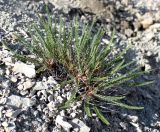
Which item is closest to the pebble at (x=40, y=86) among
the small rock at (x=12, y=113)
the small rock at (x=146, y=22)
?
the small rock at (x=12, y=113)

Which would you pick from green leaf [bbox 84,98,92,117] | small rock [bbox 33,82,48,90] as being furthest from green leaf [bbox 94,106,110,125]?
small rock [bbox 33,82,48,90]

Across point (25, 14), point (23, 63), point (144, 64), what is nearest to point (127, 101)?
point (144, 64)

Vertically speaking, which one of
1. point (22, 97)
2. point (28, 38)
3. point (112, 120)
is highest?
point (28, 38)

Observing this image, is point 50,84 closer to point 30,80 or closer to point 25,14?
point 30,80

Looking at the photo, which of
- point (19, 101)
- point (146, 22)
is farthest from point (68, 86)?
point (146, 22)

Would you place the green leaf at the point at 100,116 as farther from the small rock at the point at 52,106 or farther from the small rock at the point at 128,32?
Result: the small rock at the point at 128,32
